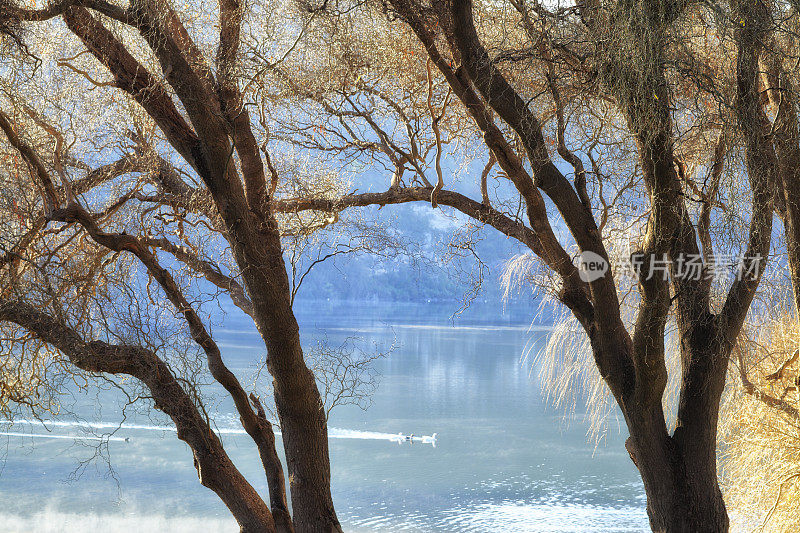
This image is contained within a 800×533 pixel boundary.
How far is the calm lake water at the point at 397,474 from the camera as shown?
15227 mm

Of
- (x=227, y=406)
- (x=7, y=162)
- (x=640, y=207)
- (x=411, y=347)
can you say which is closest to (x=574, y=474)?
(x=227, y=406)

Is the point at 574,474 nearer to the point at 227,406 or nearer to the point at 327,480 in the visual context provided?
the point at 227,406

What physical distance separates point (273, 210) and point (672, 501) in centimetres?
257

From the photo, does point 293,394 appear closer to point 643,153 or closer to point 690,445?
point 690,445

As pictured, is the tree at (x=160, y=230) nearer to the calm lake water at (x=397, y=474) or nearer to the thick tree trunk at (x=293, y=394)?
the thick tree trunk at (x=293, y=394)

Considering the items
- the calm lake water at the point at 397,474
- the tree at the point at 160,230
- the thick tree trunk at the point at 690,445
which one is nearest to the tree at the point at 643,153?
the thick tree trunk at the point at 690,445

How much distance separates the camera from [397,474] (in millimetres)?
18172

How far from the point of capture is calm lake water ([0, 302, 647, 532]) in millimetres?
15227

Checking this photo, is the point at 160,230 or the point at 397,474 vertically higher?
the point at 160,230

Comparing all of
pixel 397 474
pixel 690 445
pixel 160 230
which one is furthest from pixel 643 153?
pixel 397 474

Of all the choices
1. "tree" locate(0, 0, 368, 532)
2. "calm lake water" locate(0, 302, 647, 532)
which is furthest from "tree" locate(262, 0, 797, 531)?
"calm lake water" locate(0, 302, 647, 532)

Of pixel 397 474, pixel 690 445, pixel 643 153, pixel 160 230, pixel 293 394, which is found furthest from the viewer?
pixel 397 474

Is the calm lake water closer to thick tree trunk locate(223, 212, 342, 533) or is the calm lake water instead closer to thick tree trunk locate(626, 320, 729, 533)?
thick tree trunk locate(223, 212, 342, 533)

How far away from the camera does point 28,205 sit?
4281 millimetres
